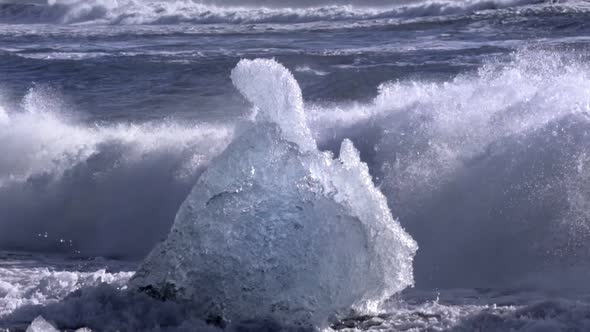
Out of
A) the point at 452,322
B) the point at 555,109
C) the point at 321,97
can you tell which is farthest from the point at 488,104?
the point at 321,97

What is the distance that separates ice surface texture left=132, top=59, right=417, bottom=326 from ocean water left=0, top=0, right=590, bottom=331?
0.14 m

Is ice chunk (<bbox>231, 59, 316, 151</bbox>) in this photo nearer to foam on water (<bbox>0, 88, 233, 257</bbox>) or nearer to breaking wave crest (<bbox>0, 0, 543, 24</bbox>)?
foam on water (<bbox>0, 88, 233, 257</bbox>)

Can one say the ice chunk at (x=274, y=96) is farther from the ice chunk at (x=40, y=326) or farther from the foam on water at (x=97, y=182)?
the foam on water at (x=97, y=182)

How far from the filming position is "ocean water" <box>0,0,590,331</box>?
24.0ft

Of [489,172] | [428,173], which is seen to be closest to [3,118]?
[428,173]

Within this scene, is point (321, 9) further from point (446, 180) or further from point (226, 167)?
point (226, 167)

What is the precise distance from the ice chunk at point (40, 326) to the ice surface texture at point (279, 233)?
2.54 ft

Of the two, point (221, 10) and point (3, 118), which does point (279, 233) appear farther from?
point (221, 10)

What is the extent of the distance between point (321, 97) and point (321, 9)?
34.3 feet

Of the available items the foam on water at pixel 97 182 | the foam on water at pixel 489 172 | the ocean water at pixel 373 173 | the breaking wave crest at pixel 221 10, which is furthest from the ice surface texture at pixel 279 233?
the breaking wave crest at pixel 221 10

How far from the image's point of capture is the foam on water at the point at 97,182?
10445 mm

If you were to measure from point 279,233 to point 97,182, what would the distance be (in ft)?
15.5

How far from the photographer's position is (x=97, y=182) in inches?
446

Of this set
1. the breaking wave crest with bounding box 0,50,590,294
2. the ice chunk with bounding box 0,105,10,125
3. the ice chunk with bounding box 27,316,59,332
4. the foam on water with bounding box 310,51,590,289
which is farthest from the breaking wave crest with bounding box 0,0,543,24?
the ice chunk with bounding box 27,316,59,332
